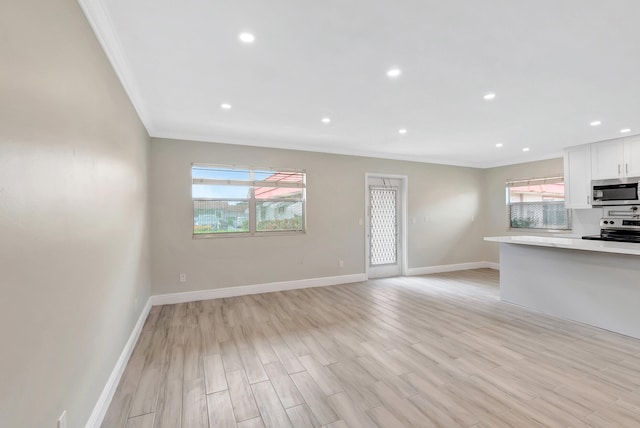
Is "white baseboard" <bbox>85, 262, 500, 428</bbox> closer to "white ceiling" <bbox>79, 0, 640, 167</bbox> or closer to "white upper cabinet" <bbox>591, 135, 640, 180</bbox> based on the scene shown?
"white ceiling" <bbox>79, 0, 640, 167</bbox>

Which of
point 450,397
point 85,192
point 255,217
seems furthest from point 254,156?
point 450,397

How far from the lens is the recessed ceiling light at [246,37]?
Answer: 1959mm

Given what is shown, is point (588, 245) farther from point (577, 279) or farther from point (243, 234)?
point (243, 234)

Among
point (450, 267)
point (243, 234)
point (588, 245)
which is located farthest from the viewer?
point (450, 267)

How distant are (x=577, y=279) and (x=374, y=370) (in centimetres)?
302

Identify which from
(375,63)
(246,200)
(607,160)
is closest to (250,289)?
(246,200)

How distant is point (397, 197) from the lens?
6.09 meters

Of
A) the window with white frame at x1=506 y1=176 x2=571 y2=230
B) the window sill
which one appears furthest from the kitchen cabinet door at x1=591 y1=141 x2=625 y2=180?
the window sill

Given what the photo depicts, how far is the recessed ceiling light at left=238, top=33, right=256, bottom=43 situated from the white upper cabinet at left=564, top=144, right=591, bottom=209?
6.00 m

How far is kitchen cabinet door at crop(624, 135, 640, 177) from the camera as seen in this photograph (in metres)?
4.35

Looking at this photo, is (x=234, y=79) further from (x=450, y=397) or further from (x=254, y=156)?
(x=450, y=397)

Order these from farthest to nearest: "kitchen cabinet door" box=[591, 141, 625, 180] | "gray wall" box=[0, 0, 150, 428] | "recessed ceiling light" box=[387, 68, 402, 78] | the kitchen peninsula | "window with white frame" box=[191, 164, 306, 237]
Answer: "kitchen cabinet door" box=[591, 141, 625, 180], "window with white frame" box=[191, 164, 306, 237], the kitchen peninsula, "recessed ceiling light" box=[387, 68, 402, 78], "gray wall" box=[0, 0, 150, 428]

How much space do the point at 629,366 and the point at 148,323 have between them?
4.99 m

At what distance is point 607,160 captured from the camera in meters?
4.66
